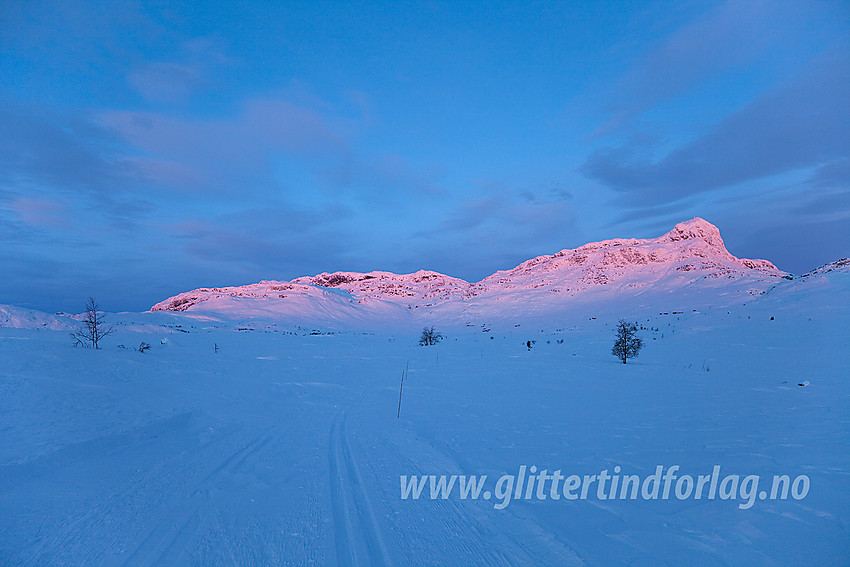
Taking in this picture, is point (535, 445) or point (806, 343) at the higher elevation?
point (806, 343)

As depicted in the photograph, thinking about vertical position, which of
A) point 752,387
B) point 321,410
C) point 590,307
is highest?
point 590,307

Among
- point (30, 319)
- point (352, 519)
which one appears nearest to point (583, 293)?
point (352, 519)

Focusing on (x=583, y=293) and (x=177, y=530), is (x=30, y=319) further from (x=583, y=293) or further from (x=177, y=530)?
(x=583, y=293)

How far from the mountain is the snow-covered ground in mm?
35679

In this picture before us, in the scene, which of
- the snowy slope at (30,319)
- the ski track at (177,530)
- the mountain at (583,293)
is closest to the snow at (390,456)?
the ski track at (177,530)

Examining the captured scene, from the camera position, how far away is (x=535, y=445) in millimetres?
6102

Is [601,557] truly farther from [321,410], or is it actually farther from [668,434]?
[321,410]

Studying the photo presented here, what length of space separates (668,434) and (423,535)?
5124 millimetres

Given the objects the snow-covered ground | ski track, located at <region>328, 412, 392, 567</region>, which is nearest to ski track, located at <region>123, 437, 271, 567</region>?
the snow-covered ground

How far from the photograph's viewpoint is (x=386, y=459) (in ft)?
17.9

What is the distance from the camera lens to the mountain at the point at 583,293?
147 feet

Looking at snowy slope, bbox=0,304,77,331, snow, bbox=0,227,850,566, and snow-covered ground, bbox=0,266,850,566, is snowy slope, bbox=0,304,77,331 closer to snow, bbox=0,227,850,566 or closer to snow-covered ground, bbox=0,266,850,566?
snow, bbox=0,227,850,566

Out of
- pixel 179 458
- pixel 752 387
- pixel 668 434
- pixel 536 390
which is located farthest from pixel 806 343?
pixel 179 458

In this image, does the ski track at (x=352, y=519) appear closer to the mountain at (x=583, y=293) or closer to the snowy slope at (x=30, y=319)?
the snowy slope at (x=30, y=319)
